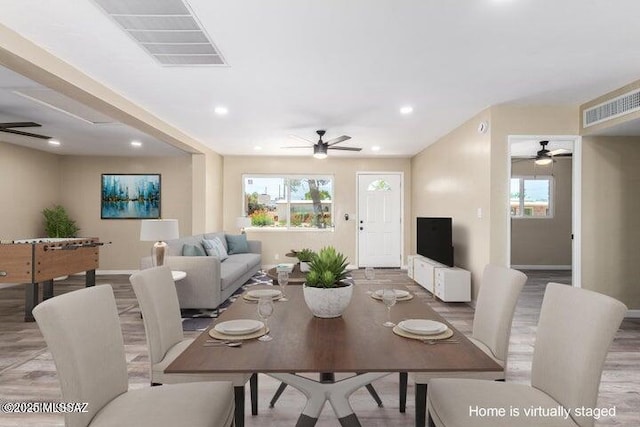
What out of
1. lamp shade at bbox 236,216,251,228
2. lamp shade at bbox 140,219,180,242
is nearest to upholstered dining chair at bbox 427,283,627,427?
lamp shade at bbox 140,219,180,242

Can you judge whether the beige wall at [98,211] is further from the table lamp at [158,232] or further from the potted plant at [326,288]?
the potted plant at [326,288]

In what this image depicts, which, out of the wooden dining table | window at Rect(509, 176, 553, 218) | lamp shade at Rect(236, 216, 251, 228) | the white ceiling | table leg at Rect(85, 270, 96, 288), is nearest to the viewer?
the wooden dining table

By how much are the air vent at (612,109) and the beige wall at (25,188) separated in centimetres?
851

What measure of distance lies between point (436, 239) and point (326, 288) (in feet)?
13.5

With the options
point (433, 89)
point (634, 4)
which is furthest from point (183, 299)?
point (634, 4)

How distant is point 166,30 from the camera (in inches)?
102

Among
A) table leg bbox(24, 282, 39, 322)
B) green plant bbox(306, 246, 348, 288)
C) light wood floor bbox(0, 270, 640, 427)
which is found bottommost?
light wood floor bbox(0, 270, 640, 427)

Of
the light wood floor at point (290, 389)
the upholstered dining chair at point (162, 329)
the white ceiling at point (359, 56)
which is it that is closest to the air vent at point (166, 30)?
the white ceiling at point (359, 56)

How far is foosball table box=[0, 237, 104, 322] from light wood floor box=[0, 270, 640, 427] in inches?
15.7

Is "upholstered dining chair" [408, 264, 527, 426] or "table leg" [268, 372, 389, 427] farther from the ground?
"upholstered dining chair" [408, 264, 527, 426]

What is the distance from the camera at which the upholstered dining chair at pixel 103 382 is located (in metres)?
1.27

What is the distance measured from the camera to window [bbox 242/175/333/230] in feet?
26.3

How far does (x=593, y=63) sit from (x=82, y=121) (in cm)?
580

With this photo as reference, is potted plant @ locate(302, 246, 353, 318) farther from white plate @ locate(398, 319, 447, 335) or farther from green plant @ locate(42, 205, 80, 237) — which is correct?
green plant @ locate(42, 205, 80, 237)
